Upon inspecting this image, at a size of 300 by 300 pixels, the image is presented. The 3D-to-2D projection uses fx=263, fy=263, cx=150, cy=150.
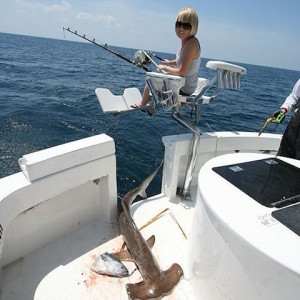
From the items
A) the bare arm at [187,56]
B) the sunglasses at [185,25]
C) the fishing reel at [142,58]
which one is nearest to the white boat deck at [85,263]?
the bare arm at [187,56]

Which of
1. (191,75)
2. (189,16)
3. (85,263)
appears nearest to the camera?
(85,263)

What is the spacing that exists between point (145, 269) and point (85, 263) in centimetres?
59

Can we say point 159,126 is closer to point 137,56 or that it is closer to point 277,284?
point 137,56

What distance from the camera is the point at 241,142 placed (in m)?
3.47

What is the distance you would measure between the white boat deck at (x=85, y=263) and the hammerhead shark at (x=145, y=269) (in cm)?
7

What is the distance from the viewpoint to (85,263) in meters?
2.52

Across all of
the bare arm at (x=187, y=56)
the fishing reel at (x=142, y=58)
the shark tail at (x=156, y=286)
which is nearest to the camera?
the shark tail at (x=156, y=286)

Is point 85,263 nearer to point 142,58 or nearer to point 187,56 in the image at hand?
point 187,56

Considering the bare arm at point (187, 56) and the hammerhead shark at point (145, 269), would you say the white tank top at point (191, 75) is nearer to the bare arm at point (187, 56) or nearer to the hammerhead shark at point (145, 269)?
the bare arm at point (187, 56)

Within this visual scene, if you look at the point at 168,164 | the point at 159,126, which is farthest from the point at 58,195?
the point at 159,126

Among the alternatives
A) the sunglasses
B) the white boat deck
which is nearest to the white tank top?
the sunglasses

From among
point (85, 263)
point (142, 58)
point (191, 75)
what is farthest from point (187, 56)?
point (85, 263)

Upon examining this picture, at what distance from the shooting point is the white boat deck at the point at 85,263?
2.22 meters

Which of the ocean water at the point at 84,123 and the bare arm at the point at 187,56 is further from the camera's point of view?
the ocean water at the point at 84,123
